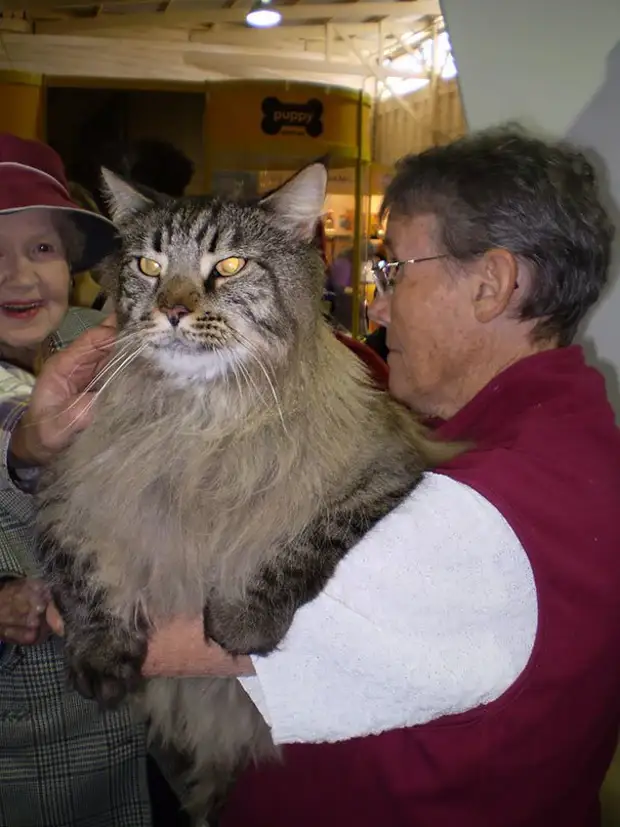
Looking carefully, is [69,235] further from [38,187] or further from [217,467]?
[217,467]

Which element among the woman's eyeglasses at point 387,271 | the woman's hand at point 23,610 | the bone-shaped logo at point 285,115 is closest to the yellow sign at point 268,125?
the bone-shaped logo at point 285,115

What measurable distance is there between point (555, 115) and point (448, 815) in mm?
1609

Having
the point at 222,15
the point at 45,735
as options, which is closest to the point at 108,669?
the point at 45,735

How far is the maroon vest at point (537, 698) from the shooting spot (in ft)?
3.08

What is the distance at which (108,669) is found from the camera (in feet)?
3.51

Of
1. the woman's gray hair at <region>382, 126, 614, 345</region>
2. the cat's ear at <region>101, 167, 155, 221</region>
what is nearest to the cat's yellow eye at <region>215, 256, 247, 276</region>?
the cat's ear at <region>101, 167, 155, 221</region>

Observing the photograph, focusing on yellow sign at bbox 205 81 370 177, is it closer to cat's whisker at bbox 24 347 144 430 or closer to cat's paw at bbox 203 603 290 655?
cat's whisker at bbox 24 347 144 430

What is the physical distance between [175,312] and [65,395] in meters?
0.28

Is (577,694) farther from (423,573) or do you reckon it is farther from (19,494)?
(19,494)

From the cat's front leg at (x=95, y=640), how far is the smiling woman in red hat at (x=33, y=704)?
138 mm

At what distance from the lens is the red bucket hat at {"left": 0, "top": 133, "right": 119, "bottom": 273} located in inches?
60.2

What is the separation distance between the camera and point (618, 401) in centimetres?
194

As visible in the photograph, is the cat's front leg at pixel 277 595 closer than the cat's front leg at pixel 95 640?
Yes

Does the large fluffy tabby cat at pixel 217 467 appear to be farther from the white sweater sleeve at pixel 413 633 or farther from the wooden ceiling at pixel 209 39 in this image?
the wooden ceiling at pixel 209 39
